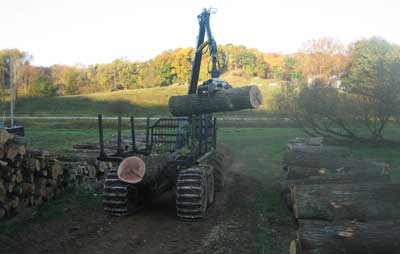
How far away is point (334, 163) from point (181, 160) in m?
3.98

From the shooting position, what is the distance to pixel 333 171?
11156mm

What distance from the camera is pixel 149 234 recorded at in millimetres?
8062

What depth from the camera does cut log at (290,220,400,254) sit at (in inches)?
203

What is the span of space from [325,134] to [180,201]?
704 inches

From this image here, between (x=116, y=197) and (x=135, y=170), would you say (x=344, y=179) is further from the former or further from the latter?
(x=116, y=197)

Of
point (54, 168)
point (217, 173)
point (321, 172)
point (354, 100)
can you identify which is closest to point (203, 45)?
point (217, 173)

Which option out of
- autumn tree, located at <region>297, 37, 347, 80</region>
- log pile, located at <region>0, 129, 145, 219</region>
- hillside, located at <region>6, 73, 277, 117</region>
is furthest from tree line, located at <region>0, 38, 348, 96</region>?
log pile, located at <region>0, 129, 145, 219</region>

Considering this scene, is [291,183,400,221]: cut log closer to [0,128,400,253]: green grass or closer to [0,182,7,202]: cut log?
[0,128,400,253]: green grass

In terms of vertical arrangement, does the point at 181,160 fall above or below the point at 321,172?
above

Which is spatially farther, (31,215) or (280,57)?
(280,57)

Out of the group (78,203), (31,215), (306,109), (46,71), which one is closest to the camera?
(31,215)

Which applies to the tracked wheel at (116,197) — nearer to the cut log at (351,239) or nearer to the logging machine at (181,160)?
the logging machine at (181,160)

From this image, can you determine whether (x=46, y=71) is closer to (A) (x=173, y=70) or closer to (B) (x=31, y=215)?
(A) (x=173, y=70)

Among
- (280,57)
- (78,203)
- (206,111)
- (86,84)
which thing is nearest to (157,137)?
(206,111)
